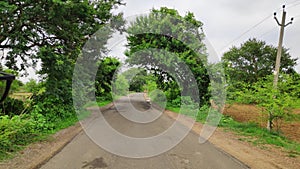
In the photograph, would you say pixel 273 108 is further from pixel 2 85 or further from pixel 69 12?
pixel 2 85

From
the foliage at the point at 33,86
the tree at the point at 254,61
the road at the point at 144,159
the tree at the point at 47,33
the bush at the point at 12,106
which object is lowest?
the road at the point at 144,159

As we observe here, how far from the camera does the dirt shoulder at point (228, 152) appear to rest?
5236 mm

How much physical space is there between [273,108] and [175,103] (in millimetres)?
12888

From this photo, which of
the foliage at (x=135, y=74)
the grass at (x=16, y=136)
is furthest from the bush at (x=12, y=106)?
the foliage at (x=135, y=74)

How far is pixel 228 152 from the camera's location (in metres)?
6.64

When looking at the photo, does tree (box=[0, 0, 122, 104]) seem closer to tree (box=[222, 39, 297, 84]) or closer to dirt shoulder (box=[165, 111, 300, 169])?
dirt shoulder (box=[165, 111, 300, 169])

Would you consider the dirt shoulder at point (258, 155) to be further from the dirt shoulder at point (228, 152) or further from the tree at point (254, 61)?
the tree at point (254, 61)

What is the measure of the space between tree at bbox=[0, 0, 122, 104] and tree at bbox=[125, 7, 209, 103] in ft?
31.4

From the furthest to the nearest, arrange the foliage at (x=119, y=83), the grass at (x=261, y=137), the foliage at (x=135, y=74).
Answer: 1. the foliage at (x=119, y=83)
2. the foliage at (x=135, y=74)
3. the grass at (x=261, y=137)

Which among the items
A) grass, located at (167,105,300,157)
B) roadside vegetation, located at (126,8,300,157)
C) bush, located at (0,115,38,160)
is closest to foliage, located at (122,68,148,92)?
roadside vegetation, located at (126,8,300,157)

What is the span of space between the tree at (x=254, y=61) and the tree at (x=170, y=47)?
15655 millimetres

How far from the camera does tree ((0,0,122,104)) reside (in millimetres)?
9586

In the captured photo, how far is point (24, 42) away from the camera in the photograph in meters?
9.57

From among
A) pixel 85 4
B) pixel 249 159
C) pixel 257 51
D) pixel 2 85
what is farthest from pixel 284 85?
pixel 257 51
